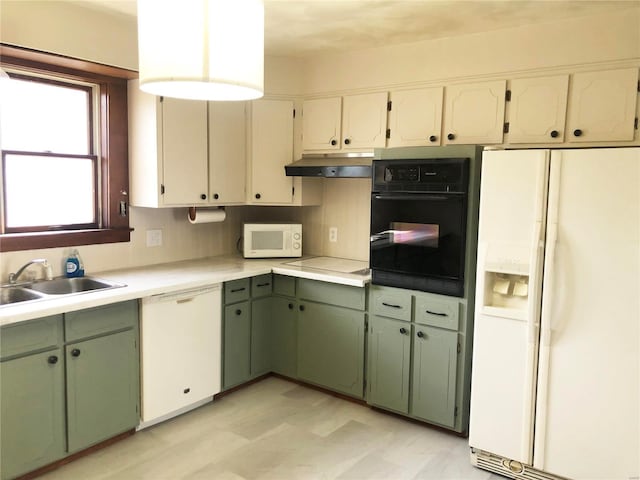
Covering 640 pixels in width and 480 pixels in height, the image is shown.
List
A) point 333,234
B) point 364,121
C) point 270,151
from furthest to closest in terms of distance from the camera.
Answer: point 333,234
point 270,151
point 364,121

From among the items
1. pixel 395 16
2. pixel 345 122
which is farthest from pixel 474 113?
pixel 345 122

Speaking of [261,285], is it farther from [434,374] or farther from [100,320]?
[434,374]

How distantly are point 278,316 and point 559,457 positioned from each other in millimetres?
1948

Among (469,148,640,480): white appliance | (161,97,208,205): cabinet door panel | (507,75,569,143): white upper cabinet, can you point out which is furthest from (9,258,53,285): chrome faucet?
(507,75,569,143): white upper cabinet

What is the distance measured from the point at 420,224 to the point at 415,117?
0.76 metres

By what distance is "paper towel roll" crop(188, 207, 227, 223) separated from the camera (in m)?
3.60

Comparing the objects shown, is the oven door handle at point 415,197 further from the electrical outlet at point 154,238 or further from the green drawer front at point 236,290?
the electrical outlet at point 154,238

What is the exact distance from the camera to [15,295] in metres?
2.71

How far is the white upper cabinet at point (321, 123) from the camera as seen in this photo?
11.9 ft

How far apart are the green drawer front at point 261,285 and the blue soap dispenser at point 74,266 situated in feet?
3.54

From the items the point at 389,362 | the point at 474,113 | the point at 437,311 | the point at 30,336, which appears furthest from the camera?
the point at 389,362

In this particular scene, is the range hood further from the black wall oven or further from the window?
the window

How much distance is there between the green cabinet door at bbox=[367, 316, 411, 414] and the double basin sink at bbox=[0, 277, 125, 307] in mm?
1563

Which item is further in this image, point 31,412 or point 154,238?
point 154,238
